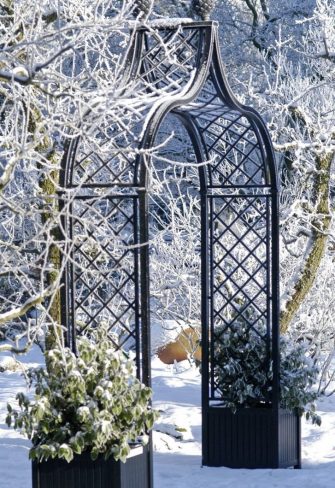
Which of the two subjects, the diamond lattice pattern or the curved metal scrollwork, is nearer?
the diamond lattice pattern

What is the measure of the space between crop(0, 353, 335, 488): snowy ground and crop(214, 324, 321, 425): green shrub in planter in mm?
499

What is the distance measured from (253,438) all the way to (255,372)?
0.48 m

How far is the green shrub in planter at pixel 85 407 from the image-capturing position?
5.57 metres

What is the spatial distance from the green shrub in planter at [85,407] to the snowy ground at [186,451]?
4.30 feet

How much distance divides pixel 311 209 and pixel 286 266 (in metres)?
1.35

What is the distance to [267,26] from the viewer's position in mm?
18141

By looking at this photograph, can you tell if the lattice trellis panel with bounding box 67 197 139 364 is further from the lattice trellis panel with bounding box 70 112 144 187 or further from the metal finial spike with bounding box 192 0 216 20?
the metal finial spike with bounding box 192 0 216 20

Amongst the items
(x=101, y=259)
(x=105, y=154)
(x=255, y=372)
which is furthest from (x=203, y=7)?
(x=101, y=259)

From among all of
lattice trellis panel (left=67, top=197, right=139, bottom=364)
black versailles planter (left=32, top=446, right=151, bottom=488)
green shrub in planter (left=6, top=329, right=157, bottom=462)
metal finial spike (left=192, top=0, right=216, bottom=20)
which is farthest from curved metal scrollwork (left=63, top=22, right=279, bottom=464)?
black versailles planter (left=32, top=446, right=151, bottom=488)

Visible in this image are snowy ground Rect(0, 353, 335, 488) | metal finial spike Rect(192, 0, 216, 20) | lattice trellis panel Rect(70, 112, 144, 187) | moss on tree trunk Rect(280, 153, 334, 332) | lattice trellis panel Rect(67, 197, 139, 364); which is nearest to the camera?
lattice trellis panel Rect(70, 112, 144, 187)

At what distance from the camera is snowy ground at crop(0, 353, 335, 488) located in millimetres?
6926

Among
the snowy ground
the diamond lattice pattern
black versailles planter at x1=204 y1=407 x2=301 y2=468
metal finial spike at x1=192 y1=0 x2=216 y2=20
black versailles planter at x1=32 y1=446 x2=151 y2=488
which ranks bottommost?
the snowy ground

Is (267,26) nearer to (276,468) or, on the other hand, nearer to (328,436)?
(328,436)

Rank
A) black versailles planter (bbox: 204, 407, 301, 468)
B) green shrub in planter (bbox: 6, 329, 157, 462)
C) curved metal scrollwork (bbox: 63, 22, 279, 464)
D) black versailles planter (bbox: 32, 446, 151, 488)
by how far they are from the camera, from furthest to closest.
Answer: black versailles planter (bbox: 204, 407, 301, 468) < curved metal scrollwork (bbox: 63, 22, 279, 464) < black versailles planter (bbox: 32, 446, 151, 488) < green shrub in planter (bbox: 6, 329, 157, 462)
